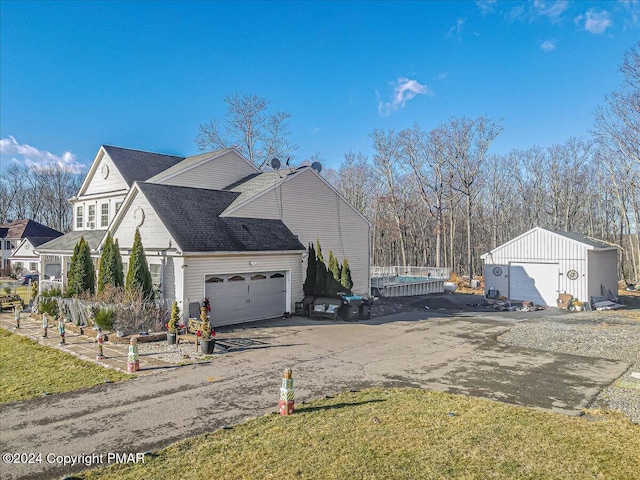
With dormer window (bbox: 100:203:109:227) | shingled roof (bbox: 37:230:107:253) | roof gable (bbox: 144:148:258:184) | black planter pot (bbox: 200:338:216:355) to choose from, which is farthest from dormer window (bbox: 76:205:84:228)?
black planter pot (bbox: 200:338:216:355)

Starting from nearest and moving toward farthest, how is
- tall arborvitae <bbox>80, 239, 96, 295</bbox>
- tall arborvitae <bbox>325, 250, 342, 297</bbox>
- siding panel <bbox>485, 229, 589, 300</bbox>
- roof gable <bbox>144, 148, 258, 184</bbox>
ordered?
1. tall arborvitae <bbox>80, 239, 96, 295</bbox>
2. tall arborvitae <bbox>325, 250, 342, 297</bbox>
3. siding panel <bbox>485, 229, 589, 300</bbox>
4. roof gable <bbox>144, 148, 258, 184</bbox>

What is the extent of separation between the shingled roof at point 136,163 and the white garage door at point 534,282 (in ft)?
72.1

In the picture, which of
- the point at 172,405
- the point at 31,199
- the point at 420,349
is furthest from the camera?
the point at 31,199

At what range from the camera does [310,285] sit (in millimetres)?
19141

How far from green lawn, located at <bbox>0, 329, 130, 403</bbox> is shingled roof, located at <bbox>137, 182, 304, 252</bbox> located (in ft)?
16.9

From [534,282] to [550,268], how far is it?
118cm

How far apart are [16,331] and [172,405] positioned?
11146 millimetres

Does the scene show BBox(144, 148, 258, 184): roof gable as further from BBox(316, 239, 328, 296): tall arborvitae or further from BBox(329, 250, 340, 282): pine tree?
BBox(329, 250, 340, 282): pine tree

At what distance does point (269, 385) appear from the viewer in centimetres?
877

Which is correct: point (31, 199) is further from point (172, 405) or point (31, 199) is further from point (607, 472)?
point (607, 472)

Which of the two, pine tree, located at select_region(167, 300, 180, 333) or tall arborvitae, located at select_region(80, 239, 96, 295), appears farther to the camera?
tall arborvitae, located at select_region(80, 239, 96, 295)

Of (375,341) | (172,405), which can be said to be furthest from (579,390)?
(172,405)

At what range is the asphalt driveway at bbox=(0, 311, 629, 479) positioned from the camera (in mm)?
6289

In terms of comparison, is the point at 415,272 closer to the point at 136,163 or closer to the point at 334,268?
the point at 334,268
